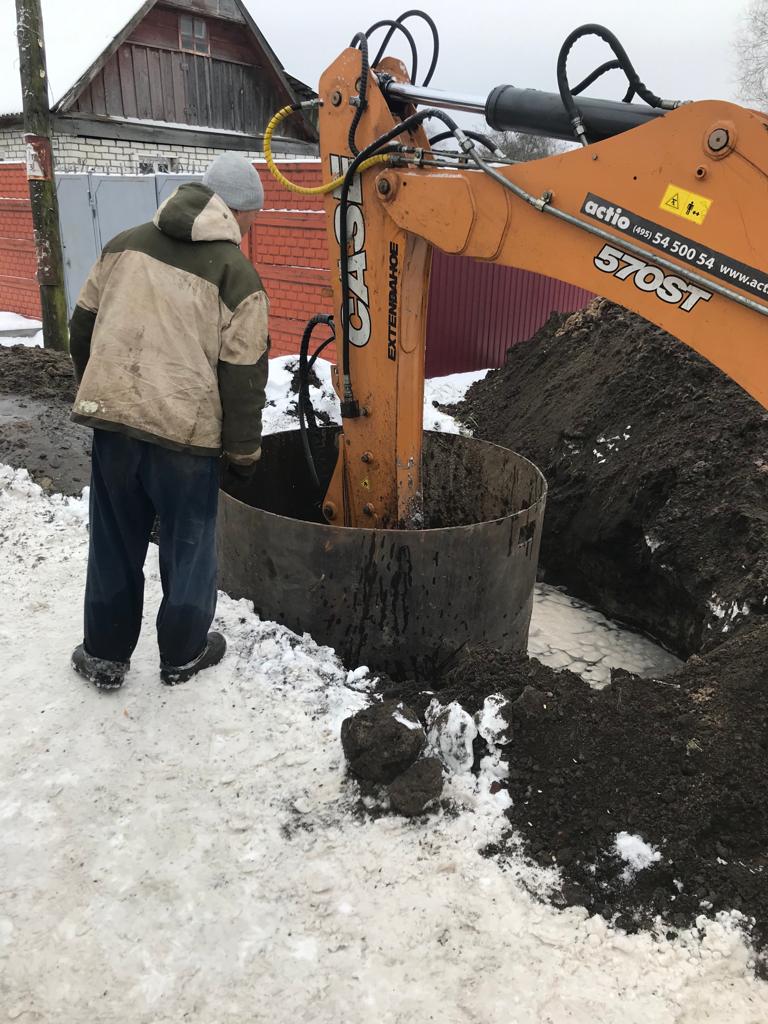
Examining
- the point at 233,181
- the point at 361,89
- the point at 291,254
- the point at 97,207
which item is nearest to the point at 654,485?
the point at 361,89

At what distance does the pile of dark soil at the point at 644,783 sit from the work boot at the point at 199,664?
83 cm

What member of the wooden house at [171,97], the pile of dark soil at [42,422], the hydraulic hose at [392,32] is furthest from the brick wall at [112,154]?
the hydraulic hose at [392,32]

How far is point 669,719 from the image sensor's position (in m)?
2.69

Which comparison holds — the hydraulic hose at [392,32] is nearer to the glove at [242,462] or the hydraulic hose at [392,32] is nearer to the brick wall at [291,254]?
the glove at [242,462]

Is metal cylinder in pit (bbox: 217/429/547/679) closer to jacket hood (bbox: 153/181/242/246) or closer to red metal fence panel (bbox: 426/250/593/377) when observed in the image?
jacket hood (bbox: 153/181/242/246)

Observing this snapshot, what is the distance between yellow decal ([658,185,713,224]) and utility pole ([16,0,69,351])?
747 centimetres

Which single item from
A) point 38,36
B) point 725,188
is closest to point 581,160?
point 725,188

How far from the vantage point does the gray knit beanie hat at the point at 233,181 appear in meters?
2.75

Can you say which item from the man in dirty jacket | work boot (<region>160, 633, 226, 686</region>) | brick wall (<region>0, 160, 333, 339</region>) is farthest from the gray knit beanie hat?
brick wall (<region>0, 160, 333, 339</region>)

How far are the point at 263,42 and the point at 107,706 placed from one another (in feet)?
61.1

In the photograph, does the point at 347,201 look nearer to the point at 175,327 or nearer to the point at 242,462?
the point at 175,327

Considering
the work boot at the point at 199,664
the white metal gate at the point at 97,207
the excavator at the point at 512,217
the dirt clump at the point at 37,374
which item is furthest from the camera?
the white metal gate at the point at 97,207

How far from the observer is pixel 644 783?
8.06 ft

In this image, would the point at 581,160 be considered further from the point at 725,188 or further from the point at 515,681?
the point at 515,681
